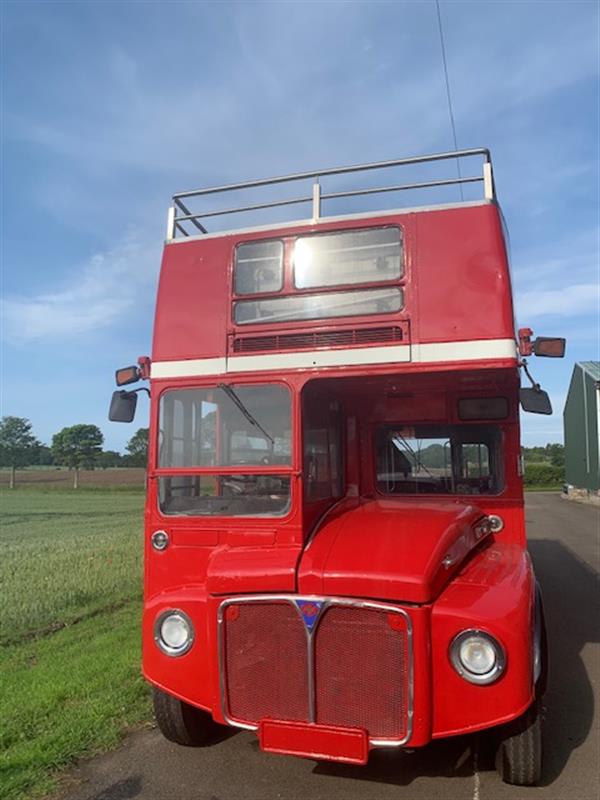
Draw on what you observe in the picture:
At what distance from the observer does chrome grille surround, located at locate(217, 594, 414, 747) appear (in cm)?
342

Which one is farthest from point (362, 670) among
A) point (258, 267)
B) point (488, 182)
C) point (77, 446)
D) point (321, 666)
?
point (77, 446)

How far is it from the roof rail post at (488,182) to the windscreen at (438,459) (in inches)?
79.9

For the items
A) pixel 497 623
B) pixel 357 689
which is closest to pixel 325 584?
pixel 357 689

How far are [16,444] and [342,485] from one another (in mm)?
57585

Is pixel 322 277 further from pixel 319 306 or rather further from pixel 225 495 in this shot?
pixel 225 495

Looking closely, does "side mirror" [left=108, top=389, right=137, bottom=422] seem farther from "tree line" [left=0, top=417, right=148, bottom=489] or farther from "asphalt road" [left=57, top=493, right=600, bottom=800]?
"tree line" [left=0, top=417, right=148, bottom=489]

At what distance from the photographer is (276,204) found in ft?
17.2

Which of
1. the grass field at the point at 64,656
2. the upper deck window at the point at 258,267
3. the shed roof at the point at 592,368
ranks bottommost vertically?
the grass field at the point at 64,656

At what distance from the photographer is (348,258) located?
4.74 metres

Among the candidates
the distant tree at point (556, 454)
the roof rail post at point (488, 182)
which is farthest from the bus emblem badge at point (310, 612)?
the distant tree at point (556, 454)

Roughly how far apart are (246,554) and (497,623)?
1.60 metres

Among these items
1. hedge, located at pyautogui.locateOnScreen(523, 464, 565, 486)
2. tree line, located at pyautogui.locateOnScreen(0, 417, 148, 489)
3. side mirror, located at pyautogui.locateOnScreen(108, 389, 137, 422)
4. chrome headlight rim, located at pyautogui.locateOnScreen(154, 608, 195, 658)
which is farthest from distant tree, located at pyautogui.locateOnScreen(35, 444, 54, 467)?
chrome headlight rim, located at pyautogui.locateOnScreen(154, 608, 195, 658)

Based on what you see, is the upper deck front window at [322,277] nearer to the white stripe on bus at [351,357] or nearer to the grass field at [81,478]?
the white stripe on bus at [351,357]

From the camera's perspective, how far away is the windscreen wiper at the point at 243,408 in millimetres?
4539
